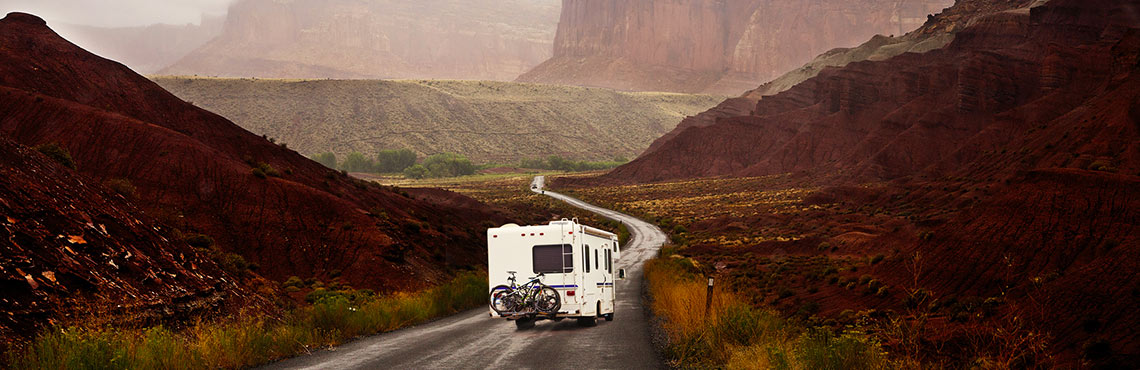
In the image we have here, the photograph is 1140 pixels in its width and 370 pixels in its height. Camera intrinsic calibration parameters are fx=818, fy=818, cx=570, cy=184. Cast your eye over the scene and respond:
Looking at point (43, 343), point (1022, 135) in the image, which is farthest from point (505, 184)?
point (43, 343)

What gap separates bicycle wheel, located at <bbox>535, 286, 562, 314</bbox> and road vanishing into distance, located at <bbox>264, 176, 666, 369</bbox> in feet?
2.06

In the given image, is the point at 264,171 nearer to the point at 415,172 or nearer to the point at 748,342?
the point at 748,342

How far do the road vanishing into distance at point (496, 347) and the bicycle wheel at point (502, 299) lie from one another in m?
0.60

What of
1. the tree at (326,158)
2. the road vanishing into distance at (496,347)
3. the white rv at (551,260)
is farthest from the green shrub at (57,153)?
the tree at (326,158)

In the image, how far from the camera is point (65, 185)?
75.7 ft

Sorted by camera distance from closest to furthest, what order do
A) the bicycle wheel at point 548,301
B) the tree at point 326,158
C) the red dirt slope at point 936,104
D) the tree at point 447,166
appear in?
the bicycle wheel at point 548,301 → the red dirt slope at point 936,104 → the tree at point 326,158 → the tree at point 447,166

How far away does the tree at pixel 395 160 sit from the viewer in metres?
179

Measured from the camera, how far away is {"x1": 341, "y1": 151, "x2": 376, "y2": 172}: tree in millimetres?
173000

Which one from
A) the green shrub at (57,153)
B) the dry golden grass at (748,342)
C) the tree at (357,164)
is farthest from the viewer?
the tree at (357,164)

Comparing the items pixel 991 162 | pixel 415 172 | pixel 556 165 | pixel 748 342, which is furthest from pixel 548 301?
pixel 556 165

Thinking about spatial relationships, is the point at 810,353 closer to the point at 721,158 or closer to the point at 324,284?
the point at 324,284

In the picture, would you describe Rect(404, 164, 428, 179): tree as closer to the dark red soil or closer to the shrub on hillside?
the shrub on hillside

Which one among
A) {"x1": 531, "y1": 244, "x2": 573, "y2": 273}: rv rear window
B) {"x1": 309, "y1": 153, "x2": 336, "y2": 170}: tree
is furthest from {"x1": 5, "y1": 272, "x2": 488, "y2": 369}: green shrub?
{"x1": 309, "y1": 153, "x2": 336, "y2": 170}: tree

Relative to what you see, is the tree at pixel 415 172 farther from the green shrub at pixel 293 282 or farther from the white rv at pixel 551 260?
the white rv at pixel 551 260
